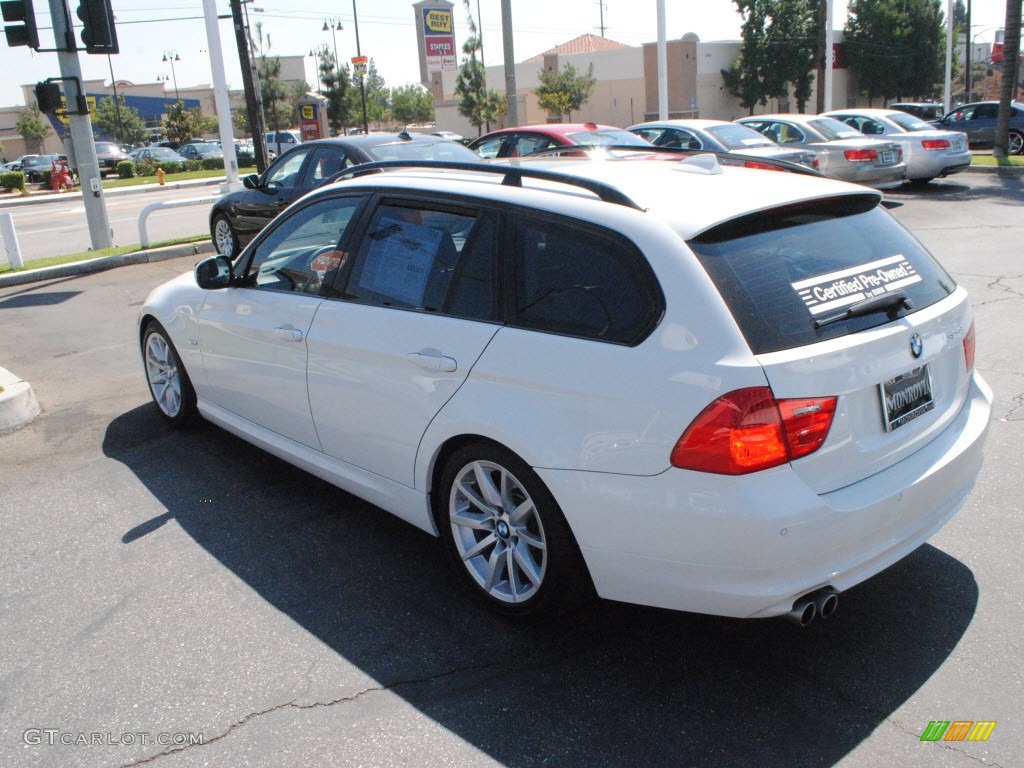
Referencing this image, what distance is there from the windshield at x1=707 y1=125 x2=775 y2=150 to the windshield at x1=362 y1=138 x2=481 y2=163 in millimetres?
5817

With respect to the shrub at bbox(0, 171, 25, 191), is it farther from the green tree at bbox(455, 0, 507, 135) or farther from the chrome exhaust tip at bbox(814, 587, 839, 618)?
the chrome exhaust tip at bbox(814, 587, 839, 618)

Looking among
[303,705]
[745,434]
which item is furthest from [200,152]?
[745,434]

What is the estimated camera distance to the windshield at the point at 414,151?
10.8 m

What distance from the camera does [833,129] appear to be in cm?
1783

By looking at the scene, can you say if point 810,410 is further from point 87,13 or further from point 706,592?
point 87,13

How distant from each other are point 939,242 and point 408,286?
1010cm

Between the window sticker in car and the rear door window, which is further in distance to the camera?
the window sticker in car

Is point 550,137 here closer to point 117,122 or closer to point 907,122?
point 907,122

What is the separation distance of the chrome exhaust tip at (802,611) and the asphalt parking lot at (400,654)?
1.06 ft

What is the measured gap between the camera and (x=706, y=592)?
2941 millimetres

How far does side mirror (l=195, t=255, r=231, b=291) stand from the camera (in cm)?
491

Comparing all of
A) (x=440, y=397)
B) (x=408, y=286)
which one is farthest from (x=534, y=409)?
(x=408, y=286)

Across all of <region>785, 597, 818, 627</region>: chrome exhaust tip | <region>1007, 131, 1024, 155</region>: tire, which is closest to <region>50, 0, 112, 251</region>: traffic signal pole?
<region>785, 597, 818, 627</region>: chrome exhaust tip

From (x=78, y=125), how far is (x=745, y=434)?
1360 centimetres
